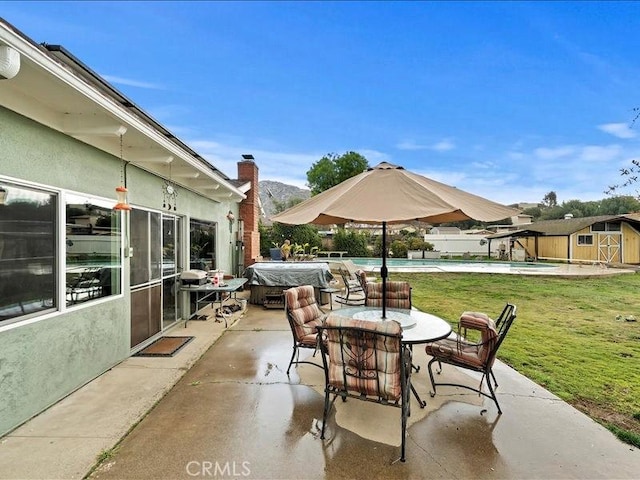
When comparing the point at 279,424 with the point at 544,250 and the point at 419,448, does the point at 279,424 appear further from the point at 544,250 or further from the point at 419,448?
the point at 544,250

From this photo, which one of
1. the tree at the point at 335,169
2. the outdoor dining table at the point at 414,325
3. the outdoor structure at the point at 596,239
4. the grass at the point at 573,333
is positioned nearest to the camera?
the outdoor dining table at the point at 414,325

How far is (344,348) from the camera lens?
2947mm

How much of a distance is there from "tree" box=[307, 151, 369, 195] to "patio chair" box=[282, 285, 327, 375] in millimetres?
32785

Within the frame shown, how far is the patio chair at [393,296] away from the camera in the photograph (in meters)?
5.25

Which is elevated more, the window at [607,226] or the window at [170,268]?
the window at [607,226]

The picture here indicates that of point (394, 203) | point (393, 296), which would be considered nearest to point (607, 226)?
point (393, 296)

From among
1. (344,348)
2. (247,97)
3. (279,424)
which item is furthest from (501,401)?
(247,97)

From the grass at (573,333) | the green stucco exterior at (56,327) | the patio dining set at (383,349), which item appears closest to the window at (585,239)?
the grass at (573,333)

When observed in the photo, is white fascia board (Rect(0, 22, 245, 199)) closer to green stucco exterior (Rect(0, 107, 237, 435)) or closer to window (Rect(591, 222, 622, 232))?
green stucco exterior (Rect(0, 107, 237, 435))

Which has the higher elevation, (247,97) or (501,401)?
(247,97)

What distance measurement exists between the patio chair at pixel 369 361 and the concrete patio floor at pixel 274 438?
0.33 meters

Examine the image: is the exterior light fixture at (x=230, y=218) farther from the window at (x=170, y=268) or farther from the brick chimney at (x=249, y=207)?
the window at (x=170, y=268)

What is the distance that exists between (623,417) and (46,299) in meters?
6.23

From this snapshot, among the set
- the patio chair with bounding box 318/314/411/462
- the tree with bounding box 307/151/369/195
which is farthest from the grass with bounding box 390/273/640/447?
the tree with bounding box 307/151/369/195
